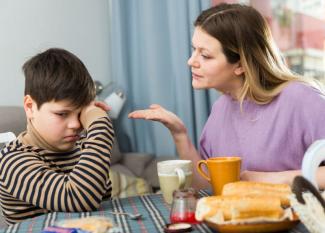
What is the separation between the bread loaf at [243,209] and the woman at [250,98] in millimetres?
Answer: 565

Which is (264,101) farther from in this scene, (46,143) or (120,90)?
(120,90)

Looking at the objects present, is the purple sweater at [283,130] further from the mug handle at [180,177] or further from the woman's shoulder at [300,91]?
the mug handle at [180,177]

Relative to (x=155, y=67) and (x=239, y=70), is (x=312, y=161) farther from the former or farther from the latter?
(x=155, y=67)

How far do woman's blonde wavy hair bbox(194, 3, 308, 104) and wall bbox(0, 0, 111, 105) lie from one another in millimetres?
1854

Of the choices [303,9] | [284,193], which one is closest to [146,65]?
[303,9]

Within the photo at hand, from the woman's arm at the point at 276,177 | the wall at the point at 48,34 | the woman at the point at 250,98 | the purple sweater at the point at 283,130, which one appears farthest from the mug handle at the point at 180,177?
the wall at the point at 48,34

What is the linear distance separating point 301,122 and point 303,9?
1.71 meters

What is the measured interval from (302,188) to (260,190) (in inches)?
6.1

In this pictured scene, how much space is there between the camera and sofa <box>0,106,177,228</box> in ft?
8.64

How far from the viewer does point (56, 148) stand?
4.86 feet

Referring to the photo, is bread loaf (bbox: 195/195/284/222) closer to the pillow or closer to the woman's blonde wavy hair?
the woman's blonde wavy hair

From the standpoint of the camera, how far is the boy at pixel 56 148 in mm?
1282

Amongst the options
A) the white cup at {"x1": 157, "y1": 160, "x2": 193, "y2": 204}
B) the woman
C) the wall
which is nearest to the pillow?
the wall

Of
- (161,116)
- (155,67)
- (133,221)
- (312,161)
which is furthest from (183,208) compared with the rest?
(155,67)
